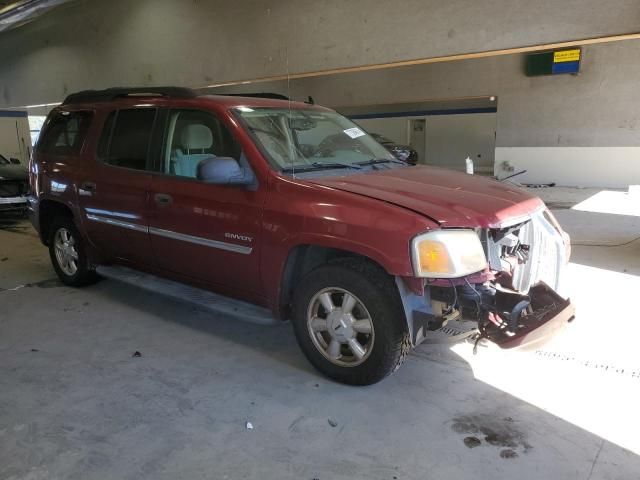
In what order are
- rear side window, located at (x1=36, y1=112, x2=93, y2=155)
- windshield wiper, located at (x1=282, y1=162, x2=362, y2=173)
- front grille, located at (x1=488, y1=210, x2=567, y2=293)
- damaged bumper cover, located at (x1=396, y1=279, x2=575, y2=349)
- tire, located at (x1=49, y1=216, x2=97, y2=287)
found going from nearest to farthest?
damaged bumper cover, located at (x1=396, y1=279, x2=575, y2=349) → front grille, located at (x1=488, y1=210, x2=567, y2=293) → windshield wiper, located at (x1=282, y1=162, x2=362, y2=173) → rear side window, located at (x1=36, y1=112, x2=93, y2=155) → tire, located at (x1=49, y1=216, x2=97, y2=287)

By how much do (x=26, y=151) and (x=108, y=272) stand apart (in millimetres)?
14644

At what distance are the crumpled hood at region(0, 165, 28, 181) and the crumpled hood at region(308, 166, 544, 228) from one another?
24.0 feet

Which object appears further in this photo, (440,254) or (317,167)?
(317,167)

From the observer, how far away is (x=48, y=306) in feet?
14.2

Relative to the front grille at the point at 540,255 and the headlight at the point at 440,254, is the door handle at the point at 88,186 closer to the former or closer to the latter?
the headlight at the point at 440,254

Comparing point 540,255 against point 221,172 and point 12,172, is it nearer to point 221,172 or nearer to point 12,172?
point 221,172

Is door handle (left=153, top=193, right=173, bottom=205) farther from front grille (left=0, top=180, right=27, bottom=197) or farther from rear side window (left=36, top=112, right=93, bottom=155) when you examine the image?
front grille (left=0, top=180, right=27, bottom=197)

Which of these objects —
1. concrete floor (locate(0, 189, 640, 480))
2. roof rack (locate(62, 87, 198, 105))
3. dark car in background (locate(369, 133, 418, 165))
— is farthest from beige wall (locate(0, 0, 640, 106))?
roof rack (locate(62, 87, 198, 105))

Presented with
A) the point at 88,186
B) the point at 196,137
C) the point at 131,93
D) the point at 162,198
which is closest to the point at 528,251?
the point at 196,137

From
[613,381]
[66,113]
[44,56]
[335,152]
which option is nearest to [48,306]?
[66,113]

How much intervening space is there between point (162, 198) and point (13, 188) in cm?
629

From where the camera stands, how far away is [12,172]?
28.0 ft

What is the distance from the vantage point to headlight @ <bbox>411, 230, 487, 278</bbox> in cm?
246

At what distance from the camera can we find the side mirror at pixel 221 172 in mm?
2934
